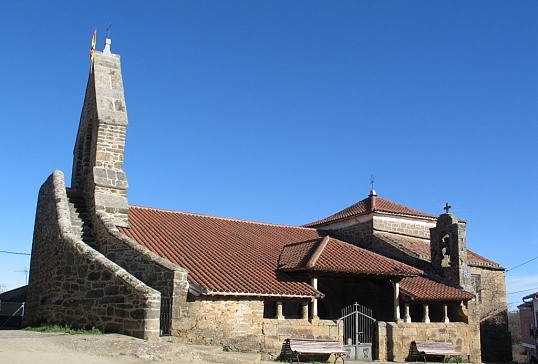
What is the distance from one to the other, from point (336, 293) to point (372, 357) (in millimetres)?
2687

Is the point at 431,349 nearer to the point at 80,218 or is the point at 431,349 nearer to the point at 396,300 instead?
the point at 396,300

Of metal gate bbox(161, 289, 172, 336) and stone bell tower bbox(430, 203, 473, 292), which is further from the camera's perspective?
stone bell tower bbox(430, 203, 473, 292)

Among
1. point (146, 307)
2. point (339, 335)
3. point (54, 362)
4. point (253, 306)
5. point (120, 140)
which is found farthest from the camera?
point (120, 140)

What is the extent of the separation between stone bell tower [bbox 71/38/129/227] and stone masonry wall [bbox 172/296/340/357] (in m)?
3.89

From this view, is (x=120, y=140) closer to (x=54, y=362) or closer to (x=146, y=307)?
(x=146, y=307)

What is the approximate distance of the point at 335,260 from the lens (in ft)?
49.8

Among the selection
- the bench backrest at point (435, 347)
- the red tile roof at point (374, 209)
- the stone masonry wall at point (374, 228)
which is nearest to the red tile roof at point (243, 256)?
the bench backrest at point (435, 347)

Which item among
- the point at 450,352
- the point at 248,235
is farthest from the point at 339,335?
the point at 248,235

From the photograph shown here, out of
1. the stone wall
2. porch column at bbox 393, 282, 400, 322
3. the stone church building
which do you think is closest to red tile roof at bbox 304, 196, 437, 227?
the stone church building

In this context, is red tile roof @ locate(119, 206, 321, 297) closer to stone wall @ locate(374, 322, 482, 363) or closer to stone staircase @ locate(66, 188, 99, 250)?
stone staircase @ locate(66, 188, 99, 250)

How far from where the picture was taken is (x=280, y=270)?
1529cm

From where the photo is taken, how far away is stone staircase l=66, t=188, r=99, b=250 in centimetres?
1471

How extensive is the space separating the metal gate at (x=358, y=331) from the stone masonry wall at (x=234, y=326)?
1.89m

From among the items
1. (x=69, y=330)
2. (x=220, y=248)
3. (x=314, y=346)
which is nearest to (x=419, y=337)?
(x=314, y=346)
